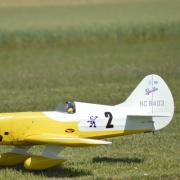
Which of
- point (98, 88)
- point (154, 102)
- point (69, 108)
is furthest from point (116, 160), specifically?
point (98, 88)

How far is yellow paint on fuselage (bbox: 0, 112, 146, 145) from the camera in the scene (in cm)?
1262

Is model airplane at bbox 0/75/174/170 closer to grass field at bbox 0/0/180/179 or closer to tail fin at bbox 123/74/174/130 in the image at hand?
tail fin at bbox 123/74/174/130

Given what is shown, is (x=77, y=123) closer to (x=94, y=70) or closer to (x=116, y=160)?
(x=116, y=160)

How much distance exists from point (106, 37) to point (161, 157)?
2776cm

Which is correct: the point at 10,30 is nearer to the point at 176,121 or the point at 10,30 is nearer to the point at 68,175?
the point at 176,121

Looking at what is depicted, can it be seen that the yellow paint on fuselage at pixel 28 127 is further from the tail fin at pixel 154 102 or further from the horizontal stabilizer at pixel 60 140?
the tail fin at pixel 154 102

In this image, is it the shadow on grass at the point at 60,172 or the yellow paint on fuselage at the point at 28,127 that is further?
the yellow paint on fuselage at the point at 28,127

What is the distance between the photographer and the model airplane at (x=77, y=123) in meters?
12.5

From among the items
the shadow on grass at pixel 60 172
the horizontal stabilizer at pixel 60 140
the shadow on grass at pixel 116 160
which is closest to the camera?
the horizontal stabilizer at pixel 60 140

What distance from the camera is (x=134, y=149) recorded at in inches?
572

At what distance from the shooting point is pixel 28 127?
12641mm

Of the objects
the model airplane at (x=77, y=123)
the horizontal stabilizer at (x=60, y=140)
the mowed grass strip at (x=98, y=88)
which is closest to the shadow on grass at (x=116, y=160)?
the mowed grass strip at (x=98, y=88)

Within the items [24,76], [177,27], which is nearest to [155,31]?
[177,27]

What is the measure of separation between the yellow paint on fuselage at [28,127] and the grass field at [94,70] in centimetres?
66
